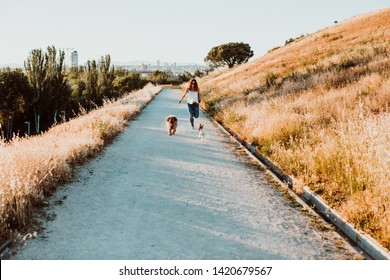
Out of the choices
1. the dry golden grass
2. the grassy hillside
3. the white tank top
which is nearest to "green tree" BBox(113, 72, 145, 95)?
the grassy hillside

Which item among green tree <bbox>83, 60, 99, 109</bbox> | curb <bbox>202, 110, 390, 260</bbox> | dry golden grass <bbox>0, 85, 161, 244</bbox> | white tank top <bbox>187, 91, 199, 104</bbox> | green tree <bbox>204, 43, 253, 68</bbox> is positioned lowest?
curb <bbox>202, 110, 390, 260</bbox>

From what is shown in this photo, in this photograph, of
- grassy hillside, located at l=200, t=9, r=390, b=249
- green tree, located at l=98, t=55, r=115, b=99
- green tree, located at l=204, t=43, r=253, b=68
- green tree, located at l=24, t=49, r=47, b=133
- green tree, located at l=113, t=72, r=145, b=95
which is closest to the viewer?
grassy hillside, located at l=200, t=9, r=390, b=249

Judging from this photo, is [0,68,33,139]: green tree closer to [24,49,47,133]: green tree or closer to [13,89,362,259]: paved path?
[24,49,47,133]: green tree

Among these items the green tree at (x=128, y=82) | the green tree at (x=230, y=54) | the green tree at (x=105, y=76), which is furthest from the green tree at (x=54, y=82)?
the green tree at (x=230, y=54)

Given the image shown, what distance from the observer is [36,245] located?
4.02 m

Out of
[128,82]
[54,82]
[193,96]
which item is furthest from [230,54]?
[193,96]

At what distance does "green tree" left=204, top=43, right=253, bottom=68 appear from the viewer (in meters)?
91.9

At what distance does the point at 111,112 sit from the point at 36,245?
40.0 feet

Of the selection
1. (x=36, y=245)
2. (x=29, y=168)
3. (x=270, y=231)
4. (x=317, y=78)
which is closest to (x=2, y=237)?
(x=36, y=245)

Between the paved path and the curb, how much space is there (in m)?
0.23

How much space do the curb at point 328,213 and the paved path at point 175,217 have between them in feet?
0.74

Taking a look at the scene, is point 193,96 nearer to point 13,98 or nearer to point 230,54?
point 13,98

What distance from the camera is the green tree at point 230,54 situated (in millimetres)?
91938
